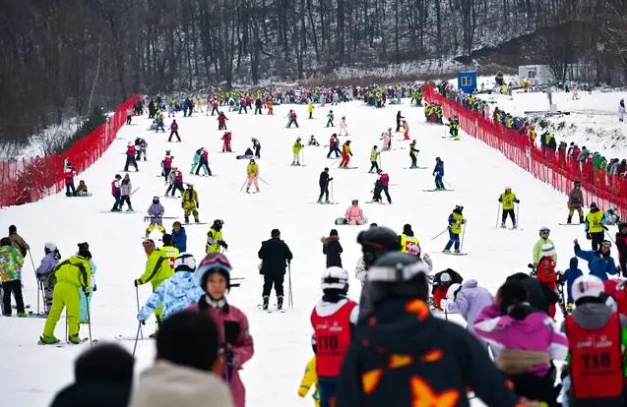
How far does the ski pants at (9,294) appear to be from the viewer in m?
14.3

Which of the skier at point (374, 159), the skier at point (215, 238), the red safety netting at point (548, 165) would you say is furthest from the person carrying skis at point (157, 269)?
the skier at point (374, 159)

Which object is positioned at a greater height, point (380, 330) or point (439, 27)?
point (439, 27)

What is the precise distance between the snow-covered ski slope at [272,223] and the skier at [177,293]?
5.73 ft

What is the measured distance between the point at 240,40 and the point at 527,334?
307ft

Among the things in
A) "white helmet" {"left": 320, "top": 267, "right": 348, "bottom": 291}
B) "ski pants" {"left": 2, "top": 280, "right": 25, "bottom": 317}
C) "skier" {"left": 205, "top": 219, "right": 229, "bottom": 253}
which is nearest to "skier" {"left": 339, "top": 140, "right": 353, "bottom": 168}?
"skier" {"left": 205, "top": 219, "right": 229, "bottom": 253}

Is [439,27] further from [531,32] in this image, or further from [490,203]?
[490,203]

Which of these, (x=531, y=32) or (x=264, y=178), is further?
(x=531, y=32)

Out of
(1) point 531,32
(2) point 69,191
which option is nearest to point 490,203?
(2) point 69,191

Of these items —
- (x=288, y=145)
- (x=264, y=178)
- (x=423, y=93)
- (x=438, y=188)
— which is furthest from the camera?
(x=423, y=93)

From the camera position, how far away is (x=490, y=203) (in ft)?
93.2

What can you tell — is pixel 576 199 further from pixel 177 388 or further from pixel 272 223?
pixel 177 388

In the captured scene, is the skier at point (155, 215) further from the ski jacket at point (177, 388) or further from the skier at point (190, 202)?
the ski jacket at point (177, 388)

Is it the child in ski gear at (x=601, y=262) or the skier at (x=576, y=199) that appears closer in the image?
the child in ski gear at (x=601, y=262)

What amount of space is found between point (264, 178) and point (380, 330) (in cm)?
3084
